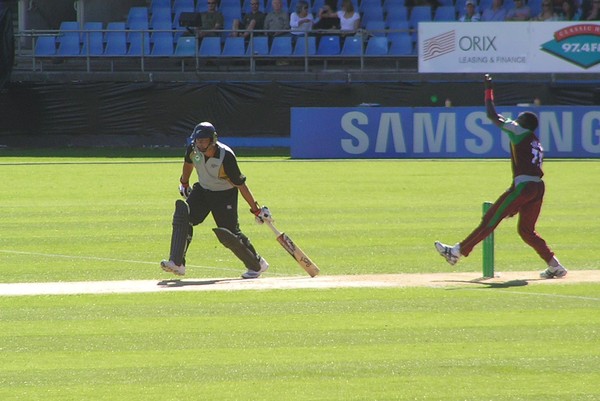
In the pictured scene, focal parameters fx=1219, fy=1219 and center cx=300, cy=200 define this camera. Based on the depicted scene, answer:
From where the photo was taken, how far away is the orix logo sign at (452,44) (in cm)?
3291

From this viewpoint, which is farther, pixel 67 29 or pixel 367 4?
pixel 67 29

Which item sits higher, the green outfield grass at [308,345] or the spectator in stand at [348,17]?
the spectator in stand at [348,17]

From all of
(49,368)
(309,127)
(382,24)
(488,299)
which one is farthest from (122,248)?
(382,24)

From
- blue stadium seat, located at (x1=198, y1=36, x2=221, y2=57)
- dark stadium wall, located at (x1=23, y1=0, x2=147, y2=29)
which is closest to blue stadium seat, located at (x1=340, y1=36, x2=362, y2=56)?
blue stadium seat, located at (x1=198, y1=36, x2=221, y2=57)

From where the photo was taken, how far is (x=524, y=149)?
506 inches

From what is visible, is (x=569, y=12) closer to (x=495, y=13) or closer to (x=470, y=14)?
(x=495, y=13)

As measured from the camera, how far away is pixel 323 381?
820 centimetres

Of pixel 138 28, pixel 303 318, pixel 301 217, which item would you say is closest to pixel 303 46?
pixel 138 28

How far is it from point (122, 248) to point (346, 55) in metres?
20.1

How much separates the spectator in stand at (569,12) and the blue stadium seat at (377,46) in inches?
198

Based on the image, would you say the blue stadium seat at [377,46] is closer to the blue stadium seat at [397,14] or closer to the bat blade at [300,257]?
the blue stadium seat at [397,14]

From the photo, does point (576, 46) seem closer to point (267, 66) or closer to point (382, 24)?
point (382, 24)

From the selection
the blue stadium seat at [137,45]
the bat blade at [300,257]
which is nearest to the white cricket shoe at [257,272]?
the bat blade at [300,257]

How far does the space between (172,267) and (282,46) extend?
23480 mm
